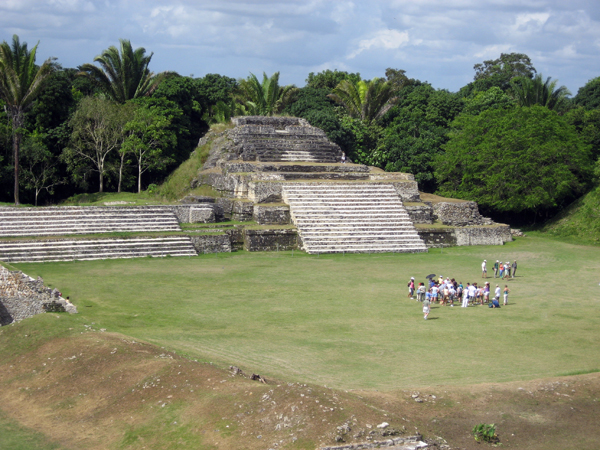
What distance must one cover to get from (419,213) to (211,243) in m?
9.63

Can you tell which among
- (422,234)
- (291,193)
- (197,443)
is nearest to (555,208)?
(422,234)

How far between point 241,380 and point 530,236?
2466cm

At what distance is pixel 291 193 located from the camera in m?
28.6

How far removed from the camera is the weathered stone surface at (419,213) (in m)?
29.6

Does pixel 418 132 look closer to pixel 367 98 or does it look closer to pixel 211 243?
pixel 367 98

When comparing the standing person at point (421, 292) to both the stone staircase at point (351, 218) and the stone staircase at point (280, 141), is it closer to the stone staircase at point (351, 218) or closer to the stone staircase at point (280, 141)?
the stone staircase at point (351, 218)

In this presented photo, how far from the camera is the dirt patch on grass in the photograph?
30.8 feet

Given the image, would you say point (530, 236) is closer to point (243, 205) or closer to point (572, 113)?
point (572, 113)

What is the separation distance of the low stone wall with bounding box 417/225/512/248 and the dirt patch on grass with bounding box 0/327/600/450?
16.5m

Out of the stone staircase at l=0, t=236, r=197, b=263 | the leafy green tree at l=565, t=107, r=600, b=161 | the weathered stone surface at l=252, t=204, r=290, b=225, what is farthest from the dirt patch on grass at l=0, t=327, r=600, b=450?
the leafy green tree at l=565, t=107, r=600, b=161

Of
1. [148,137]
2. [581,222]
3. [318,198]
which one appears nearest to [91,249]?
[318,198]

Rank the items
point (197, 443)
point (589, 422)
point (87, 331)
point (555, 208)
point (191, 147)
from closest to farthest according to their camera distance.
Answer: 1. point (197, 443)
2. point (589, 422)
3. point (87, 331)
4. point (555, 208)
5. point (191, 147)

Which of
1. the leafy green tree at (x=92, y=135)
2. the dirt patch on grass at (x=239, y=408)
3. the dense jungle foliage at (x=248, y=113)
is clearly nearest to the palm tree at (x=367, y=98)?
the dense jungle foliage at (x=248, y=113)

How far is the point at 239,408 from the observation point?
32.3 feet
